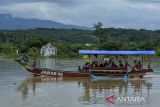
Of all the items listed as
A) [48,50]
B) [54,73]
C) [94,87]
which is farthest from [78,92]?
[48,50]

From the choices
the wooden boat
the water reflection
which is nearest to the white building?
the wooden boat

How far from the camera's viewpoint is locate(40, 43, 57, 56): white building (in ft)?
353

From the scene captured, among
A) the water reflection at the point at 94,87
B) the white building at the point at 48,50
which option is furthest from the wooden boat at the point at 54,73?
the white building at the point at 48,50

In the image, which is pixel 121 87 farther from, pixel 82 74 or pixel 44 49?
pixel 44 49

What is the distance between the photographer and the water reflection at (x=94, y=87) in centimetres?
2746

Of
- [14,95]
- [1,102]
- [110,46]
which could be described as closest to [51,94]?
[14,95]

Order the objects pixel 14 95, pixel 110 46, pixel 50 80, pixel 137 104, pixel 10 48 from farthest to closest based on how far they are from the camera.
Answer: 1. pixel 10 48
2. pixel 110 46
3. pixel 50 80
4. pixel 14 95
5. pixel 137 104

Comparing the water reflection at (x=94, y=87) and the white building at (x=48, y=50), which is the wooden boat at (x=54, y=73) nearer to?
the water reflection at (x=94, y=87)

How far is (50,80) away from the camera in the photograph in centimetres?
3784

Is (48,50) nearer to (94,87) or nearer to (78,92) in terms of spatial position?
(94,87)

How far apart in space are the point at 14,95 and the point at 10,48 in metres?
88.8

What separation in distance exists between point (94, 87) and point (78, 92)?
3237 mm

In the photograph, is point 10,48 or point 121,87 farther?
Answer: point 10,48

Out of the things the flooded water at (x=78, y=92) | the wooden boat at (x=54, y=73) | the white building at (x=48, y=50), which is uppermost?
the white building at (x=48, y=50)
